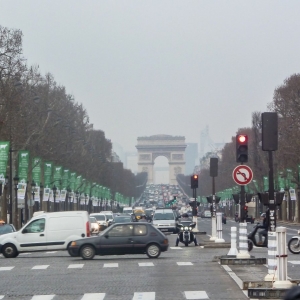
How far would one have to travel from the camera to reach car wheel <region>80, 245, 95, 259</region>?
33375mm

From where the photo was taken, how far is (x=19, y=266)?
31.2 m

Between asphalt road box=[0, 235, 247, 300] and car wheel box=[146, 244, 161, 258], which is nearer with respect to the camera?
asphalt road box=[0, 235, 247, 300]

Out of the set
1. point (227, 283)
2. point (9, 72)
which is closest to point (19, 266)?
point (227, 283)

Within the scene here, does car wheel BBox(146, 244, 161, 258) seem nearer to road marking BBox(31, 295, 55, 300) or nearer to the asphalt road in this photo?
the asphalt road

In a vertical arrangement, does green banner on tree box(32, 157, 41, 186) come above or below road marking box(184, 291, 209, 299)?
above

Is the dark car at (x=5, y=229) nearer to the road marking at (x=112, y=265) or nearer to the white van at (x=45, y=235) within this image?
the white van at (x=45, y=235)

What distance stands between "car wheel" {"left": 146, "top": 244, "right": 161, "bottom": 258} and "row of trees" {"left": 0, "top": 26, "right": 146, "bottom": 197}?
2436 cm

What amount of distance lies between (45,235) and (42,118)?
142 ft

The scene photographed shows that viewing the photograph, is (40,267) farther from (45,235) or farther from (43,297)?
(43,297)

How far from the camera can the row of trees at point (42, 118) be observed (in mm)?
59312

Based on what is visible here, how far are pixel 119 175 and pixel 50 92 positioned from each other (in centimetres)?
10047

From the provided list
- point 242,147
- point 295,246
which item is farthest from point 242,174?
A: point 295,246

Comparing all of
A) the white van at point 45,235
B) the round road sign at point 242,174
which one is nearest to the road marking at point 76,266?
the round road sign at point 242,174

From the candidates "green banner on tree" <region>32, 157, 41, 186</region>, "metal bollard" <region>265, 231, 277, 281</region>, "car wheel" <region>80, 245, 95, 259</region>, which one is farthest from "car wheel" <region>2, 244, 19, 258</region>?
"green banner on tree" <region>32, 157, 41, 186</region>
